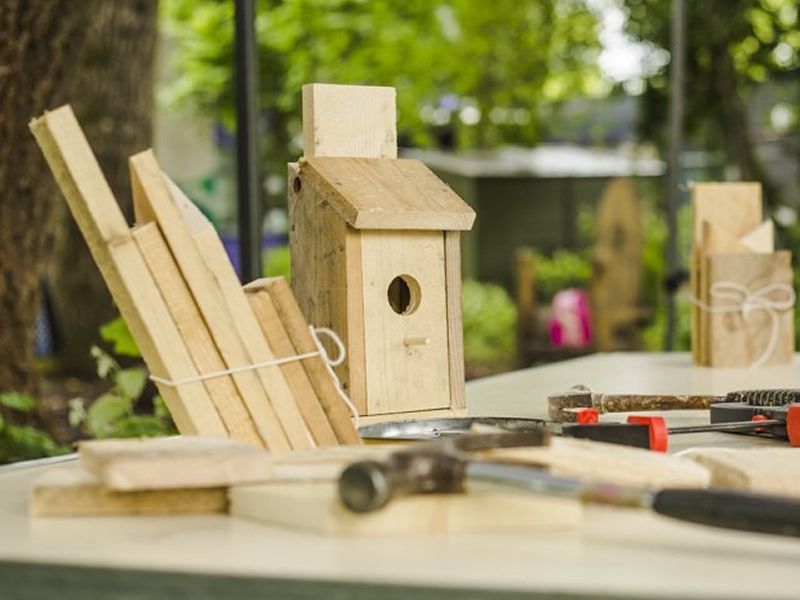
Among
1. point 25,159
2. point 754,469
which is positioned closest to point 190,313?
point 754,469

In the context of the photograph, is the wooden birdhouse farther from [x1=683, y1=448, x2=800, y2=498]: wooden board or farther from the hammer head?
the hammer head

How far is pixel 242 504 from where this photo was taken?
3.66 feet

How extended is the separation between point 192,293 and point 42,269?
2.76 metres

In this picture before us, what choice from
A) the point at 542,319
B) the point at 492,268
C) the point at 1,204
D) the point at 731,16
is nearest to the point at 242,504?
the point at 1,204

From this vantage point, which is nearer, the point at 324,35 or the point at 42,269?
the point at 42,269

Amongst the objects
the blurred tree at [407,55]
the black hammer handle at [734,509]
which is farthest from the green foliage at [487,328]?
the black hammer handle at [734,509]

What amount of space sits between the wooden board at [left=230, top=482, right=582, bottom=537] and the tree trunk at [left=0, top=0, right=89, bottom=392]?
2.67 m

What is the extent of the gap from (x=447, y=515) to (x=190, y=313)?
1.22ft

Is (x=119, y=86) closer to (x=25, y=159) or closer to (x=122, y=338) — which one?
(x=25, y=159)

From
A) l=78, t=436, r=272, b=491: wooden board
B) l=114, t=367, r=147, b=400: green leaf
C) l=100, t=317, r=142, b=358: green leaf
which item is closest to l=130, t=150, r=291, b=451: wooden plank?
l=78, t=436, r=272, b=491: wooden board

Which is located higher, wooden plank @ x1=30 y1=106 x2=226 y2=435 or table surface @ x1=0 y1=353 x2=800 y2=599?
wooden plank @ x1=30 y1=106 x2=226 y2=435

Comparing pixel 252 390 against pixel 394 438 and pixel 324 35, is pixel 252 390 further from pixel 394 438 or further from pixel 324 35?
pixel 324 35

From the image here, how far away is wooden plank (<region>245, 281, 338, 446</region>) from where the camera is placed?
1.37 metres

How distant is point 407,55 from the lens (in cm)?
1149
